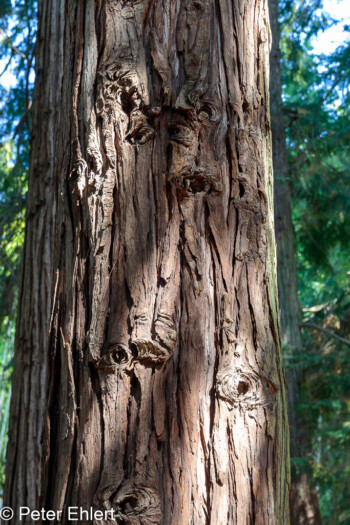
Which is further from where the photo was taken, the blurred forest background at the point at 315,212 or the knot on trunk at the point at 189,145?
the blurred forest background at the point at 315,212

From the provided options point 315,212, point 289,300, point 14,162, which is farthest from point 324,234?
point 14,162

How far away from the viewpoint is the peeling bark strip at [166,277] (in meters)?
1.28

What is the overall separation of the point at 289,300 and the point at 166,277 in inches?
258

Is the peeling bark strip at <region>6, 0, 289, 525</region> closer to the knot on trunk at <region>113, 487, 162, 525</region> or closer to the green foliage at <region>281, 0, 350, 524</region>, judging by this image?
the knot on trunk at <region>113, 487, 162, 525</region>

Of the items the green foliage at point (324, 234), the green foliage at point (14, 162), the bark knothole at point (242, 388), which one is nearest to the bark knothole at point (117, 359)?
the bark knothole at point (242, 388)

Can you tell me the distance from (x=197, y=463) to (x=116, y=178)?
2.41 feet

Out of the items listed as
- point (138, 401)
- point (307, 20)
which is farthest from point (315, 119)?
point (138, 401)

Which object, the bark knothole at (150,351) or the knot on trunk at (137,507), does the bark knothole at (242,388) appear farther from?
the knot on trunk at (137,507)

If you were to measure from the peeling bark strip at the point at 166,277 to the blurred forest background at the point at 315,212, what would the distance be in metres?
3.73

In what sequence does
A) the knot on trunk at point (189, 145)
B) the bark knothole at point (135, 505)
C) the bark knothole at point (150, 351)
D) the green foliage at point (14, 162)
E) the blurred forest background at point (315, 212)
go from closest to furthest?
the bark knothole at point (135, 505) < the bark knothole at point (150, 351) < the knot on trunk at point (189, 145) < the green foliage at point (14, 162) < the blurred forest background at point (315, 212)

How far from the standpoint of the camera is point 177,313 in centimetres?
136

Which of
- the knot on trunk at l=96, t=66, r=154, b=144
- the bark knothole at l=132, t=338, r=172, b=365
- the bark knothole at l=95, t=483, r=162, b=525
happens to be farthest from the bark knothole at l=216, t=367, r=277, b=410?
the knot on trunk at l=96, t=66, r=154, b=144

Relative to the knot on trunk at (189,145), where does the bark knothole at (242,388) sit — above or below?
below

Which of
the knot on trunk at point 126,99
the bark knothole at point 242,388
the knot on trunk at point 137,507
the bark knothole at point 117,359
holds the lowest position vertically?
the knot on trunk at point 137,507
